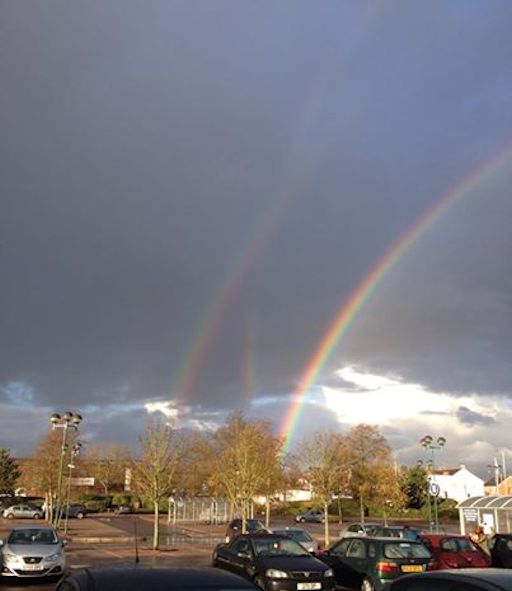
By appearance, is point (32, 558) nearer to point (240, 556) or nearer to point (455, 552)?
point (240, 556)

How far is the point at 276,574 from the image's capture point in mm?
14352

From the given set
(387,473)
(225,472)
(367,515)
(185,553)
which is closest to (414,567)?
(185,553)

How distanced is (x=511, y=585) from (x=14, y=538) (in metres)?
18.9

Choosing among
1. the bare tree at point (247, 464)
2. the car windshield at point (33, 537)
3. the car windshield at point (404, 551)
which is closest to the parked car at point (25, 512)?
the bare tree at point (247, 464)

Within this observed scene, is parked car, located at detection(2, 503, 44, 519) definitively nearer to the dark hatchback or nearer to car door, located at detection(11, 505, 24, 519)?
car door, located at detection(11, 505, 24, 519)

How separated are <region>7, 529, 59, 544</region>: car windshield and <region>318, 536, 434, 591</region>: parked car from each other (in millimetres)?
8921

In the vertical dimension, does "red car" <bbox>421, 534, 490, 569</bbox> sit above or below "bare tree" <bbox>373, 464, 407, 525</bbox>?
below

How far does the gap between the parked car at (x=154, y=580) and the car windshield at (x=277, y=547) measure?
11.4 meters

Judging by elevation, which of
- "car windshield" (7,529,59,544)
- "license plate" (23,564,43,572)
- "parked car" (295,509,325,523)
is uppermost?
"car windshield" (7,529,59,544)

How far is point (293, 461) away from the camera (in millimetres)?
55438

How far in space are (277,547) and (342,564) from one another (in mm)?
2256

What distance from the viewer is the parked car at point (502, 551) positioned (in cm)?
1983

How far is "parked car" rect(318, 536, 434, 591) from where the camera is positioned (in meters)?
15.8

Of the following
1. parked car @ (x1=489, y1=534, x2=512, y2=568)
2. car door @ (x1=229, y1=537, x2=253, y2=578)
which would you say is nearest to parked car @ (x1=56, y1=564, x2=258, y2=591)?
car door @ (x1=229, y1=537, x2=253, y2=578)
